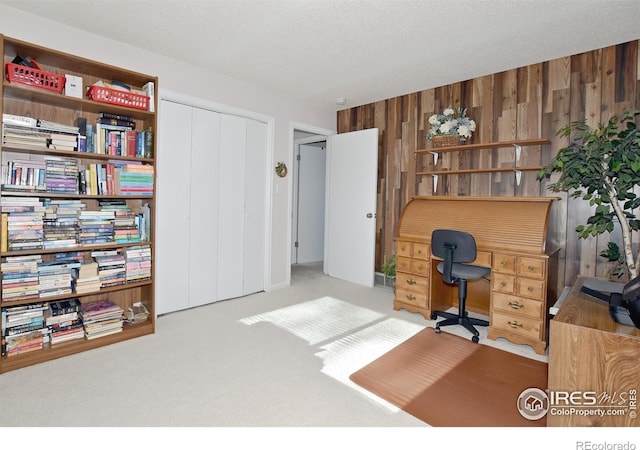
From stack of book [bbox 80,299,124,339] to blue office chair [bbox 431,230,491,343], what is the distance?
267 cm

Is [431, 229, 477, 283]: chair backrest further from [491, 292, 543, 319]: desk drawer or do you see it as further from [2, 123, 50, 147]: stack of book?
[2, 123, 50, 147]: stack of book

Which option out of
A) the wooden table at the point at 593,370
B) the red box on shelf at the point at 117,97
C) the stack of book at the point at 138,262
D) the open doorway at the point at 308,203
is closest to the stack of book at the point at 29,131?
the red box on shelf at the point at 117,97

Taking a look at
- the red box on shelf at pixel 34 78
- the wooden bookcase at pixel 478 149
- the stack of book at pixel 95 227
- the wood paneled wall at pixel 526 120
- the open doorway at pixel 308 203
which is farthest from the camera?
the open doorway at pixel 308 203

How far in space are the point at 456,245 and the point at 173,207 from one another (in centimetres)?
266

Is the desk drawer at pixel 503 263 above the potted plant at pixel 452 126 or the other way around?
the other way around

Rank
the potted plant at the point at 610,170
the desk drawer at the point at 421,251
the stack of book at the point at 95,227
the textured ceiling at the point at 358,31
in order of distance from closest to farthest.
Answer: the potted plant at the point at 610,170, the textured ceiling at the point at 358,31, the stack of book at the point at 95,227, the desk drawer at the point at 421,251

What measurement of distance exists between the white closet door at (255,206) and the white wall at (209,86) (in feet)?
0.48

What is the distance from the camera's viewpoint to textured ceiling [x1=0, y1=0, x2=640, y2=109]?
2.23m

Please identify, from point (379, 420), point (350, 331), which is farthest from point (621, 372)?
point (350, 331)

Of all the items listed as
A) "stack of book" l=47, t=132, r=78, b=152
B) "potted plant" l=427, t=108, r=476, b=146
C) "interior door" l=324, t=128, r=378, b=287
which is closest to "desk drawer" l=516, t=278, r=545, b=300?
"potted plant" l=427, t=108, r=476, b=146

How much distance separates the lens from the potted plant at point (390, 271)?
164 inches

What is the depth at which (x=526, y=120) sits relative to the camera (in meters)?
3.19

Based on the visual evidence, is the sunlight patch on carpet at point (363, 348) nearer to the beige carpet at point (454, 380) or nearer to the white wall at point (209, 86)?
the beige carpet at point (454, 380)

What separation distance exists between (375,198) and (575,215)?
6.86 feet
